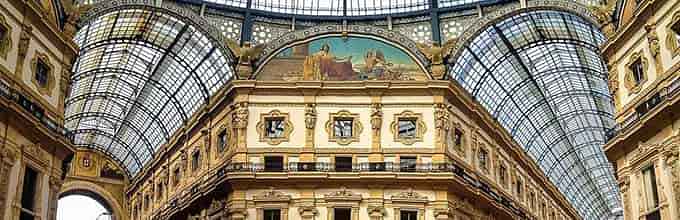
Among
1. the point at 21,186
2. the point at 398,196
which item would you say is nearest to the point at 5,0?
the point at 21,186

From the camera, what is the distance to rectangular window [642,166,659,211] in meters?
37.7

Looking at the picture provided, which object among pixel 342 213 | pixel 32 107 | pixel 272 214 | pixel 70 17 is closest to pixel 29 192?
pixel 32 107

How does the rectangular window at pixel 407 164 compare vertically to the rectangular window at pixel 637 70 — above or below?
below

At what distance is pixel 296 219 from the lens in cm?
4850

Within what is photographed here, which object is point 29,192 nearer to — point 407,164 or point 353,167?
point 353,167

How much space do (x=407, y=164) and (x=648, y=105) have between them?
51.3 ft

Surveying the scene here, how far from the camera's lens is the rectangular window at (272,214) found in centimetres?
4872

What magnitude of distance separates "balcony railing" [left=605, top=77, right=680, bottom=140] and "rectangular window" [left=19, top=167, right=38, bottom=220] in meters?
27.6

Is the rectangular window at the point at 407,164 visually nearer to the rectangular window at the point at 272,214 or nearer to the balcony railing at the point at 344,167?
the balcony railing at the point at 344,167

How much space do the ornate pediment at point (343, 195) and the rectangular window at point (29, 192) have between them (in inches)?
642

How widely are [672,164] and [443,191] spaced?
15.8 meters

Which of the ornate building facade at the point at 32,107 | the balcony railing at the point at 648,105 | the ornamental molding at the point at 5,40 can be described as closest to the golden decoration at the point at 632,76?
the balcony railing at the point at 648,105

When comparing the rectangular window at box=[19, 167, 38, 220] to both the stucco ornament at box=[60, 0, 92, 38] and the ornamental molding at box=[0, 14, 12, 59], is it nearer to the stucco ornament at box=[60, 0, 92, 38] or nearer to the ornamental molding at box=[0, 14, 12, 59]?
the ornamental molding at box=[0, 14, 12, 59]

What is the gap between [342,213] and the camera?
4888cm
